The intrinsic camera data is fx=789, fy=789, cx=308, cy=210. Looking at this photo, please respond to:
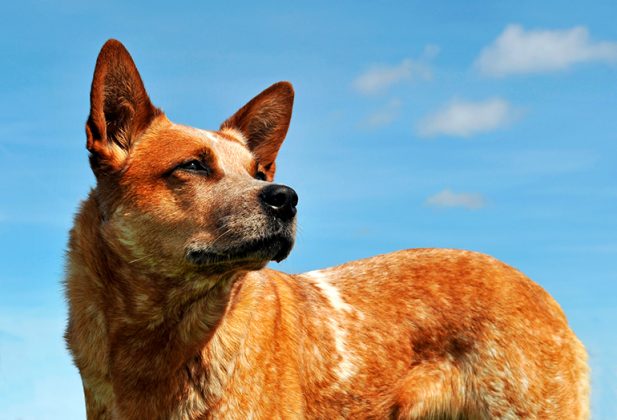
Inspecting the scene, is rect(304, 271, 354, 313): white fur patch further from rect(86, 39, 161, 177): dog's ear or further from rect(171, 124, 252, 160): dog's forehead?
rect(86, 39, 161, 177): dog's ear

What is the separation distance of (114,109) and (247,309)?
1965 mm

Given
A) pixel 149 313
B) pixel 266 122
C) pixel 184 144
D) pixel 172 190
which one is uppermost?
pixel 266 122

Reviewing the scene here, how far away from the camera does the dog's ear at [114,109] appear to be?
6094 millimetres

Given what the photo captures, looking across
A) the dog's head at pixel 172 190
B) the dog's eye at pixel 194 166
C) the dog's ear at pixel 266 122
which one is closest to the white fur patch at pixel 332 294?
the dog's ear at pixel 266 122

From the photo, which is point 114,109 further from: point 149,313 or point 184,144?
point 149,313

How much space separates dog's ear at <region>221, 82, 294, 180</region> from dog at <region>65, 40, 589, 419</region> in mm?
13

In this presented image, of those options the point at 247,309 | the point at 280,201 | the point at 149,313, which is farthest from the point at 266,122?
the point at 149,313

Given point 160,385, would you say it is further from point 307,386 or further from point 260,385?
point 307,386

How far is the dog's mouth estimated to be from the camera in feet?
18.4

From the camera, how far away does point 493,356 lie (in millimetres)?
7297

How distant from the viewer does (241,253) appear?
222 inches

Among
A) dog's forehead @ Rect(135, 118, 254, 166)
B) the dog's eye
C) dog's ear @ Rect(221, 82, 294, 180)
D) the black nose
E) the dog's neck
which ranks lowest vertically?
the dog's neck

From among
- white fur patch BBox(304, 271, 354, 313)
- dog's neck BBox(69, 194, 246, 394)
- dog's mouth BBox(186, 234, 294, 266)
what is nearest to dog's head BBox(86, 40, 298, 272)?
dog's mouth BBox(186, 234, 294, 266)

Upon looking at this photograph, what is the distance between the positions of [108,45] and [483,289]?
13.3 feet
